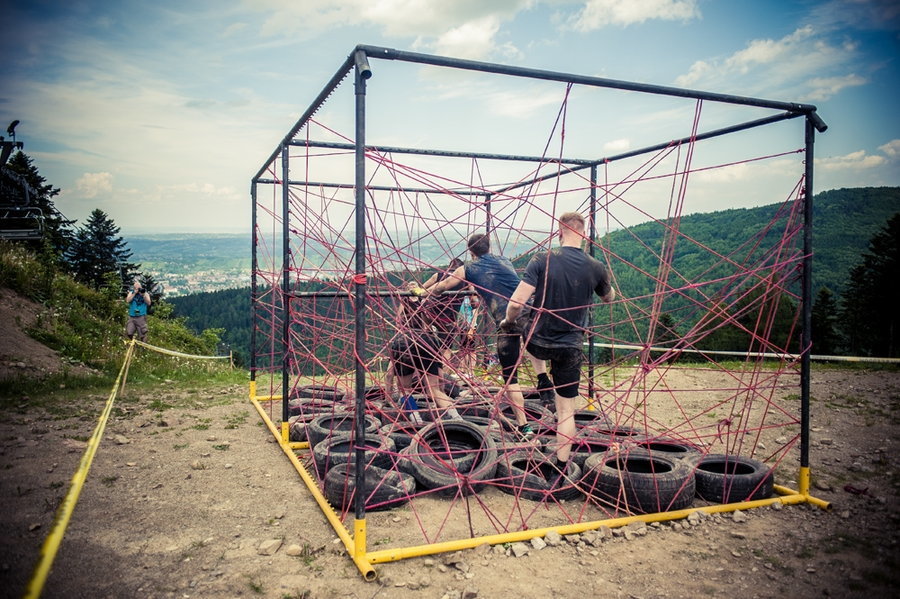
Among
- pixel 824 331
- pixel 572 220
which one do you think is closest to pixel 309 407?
pixel 572 220

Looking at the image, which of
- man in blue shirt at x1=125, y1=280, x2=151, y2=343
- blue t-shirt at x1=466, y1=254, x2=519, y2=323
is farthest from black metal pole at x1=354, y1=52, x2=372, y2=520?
man in blue shirt at x1=125, y1=280, x2=151, y2=343

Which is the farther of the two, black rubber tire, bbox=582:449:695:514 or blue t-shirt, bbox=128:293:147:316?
blue t-shirt, bbox=128:293:147:316

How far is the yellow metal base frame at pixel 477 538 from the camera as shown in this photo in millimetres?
2801

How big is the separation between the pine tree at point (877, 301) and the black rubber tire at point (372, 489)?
4209 cm

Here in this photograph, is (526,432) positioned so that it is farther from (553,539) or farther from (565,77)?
(565,77)

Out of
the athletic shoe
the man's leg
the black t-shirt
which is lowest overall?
the athletic shoe

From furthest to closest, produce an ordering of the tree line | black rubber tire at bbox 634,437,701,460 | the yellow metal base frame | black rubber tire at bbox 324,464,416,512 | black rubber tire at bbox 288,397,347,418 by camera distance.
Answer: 1. the tree line
2. black rubber tire at bbox 288,397,347,418
3. black rubber tire at bbox 634,437,701,460
4. black rubber tire at bbox 324,464,416,512
5. the yellow metal base frame

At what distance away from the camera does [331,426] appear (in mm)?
4477

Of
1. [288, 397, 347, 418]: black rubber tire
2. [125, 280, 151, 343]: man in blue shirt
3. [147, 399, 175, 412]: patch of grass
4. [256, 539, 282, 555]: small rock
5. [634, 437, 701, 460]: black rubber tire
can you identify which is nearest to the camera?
[256, 539, 282, 555]: small rock

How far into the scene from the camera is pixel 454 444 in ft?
15.2

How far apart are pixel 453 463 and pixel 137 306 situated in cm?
1024

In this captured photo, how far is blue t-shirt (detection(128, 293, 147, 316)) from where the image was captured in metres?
11.1

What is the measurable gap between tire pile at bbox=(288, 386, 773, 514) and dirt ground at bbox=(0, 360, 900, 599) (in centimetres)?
18

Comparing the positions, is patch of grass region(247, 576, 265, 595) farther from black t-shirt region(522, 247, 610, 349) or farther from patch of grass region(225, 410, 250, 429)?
patch of grass region(225, 410, 250, 429)
